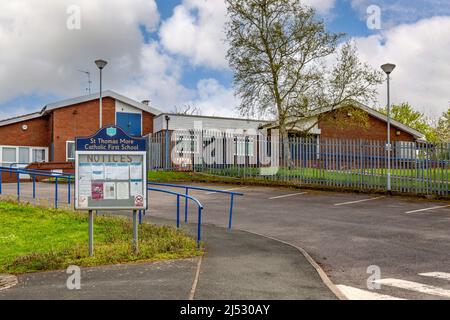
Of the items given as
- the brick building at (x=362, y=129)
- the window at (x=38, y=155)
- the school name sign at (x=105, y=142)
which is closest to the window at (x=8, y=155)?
the window at (x=38, y=155)

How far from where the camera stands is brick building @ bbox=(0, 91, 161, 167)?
3291 cm

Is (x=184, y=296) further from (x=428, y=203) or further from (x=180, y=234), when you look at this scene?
(x=428, y=203)

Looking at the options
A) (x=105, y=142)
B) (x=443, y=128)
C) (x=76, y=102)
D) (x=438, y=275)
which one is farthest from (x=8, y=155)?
(x=443, y=128)

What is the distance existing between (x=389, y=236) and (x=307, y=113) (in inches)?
590

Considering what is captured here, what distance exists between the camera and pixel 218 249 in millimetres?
9445

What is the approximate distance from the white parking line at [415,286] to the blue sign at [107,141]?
4656mm

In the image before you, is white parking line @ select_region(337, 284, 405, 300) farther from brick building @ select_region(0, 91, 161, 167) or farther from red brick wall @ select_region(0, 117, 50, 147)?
red brick wall @ select_region(0, 117, 50, 147)

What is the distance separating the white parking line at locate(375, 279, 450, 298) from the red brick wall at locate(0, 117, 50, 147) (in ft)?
101

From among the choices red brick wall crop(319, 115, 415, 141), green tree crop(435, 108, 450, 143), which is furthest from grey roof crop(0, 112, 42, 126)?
green tree crop(435, 108, 450, 143)

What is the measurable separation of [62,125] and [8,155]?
4072 mm

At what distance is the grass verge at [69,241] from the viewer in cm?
857
